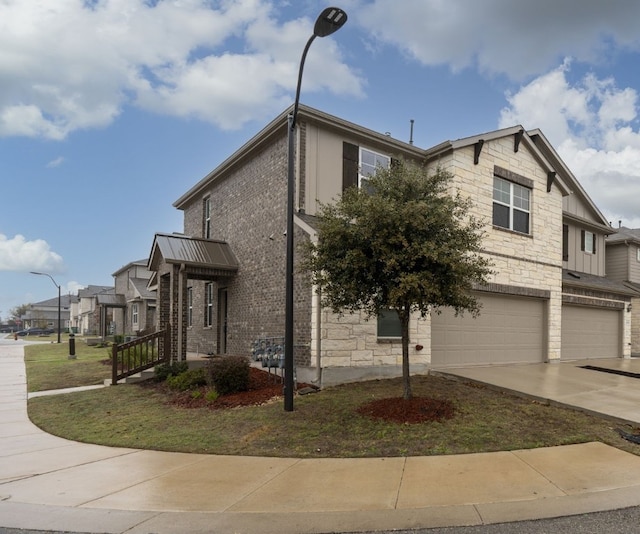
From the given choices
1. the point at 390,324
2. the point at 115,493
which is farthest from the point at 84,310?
the point at 115,493

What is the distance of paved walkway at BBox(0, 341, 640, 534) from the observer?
4504 mm

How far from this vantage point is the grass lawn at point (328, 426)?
6.82m

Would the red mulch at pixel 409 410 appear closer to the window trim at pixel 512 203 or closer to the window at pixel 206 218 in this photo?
the window trim at pixel 512 203

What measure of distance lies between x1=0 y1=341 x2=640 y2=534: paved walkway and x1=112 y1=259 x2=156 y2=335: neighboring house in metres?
24.2

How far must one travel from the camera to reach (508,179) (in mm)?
14891

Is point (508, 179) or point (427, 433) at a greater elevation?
point (508, 179)

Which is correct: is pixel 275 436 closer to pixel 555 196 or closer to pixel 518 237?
pixel 518 237

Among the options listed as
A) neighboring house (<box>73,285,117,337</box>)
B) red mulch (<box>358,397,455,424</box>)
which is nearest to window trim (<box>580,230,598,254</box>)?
red mulch (<box>358,397,455,424</box>)

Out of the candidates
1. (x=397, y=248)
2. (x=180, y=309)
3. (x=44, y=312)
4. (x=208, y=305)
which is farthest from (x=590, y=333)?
(x=44, y=312)

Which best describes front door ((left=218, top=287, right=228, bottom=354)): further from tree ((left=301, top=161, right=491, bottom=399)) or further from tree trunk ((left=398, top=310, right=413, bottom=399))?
tree trunk ((left=398, top=310, right=413, bottom=399))

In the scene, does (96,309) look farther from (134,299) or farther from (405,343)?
(405,343)

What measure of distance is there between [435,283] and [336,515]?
162 inches

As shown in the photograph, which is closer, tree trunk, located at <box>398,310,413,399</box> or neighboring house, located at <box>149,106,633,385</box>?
tree trunk, located at <box>398,310,413,399</box>

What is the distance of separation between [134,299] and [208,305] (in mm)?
18814
